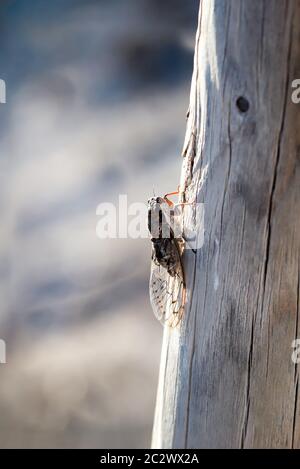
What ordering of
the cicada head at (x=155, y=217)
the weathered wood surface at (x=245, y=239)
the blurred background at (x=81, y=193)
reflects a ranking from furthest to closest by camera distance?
the blurred background at (x=81, y=193), the cicada head at (x=155, y=217), the weathered wood surface at (x=245, y=239)

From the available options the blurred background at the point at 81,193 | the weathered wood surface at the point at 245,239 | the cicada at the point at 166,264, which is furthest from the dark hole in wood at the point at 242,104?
the blurred background at the point at 81,193

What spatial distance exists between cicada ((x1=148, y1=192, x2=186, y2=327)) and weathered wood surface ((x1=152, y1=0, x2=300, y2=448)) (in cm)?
6

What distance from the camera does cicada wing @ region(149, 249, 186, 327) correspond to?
1361 mm

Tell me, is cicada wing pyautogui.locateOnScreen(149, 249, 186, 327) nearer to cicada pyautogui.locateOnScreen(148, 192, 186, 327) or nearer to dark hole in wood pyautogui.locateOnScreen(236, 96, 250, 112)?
cicada pyautogui.locateOnScreen(148, 192, 186, 327)

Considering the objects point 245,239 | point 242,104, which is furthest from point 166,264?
point 242,104

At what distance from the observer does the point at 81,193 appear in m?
3.88

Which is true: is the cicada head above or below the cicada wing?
above

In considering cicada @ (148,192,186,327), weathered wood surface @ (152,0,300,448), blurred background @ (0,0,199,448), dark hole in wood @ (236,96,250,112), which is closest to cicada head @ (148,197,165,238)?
cicada @ (148,192,186,327)

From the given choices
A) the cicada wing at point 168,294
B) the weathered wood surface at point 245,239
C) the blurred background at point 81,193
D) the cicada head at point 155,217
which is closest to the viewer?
the weathered wood surface at point 245,239

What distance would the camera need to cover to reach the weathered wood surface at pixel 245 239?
3.98 feet

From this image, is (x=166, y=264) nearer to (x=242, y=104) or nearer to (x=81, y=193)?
(x=242, y=104)

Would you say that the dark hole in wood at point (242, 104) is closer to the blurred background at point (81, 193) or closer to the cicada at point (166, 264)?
the cicada at point (166, 264)
